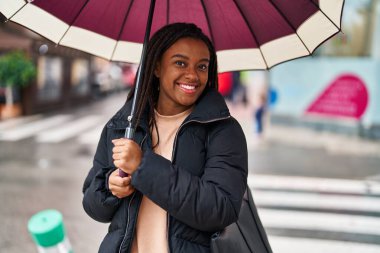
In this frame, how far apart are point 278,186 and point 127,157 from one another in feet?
20.1

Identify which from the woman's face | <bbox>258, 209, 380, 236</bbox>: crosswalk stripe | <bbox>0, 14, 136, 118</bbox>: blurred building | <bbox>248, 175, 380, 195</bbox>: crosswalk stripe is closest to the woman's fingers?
the woman's face

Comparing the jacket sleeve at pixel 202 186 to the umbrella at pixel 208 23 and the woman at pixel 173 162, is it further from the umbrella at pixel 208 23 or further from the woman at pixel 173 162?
the umbrella at pixel 208 23

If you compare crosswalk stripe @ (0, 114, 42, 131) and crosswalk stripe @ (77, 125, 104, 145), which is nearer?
crosswalk stripe @ (77, 125, 104, 145)

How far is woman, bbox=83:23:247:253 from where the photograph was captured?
53.9 inches

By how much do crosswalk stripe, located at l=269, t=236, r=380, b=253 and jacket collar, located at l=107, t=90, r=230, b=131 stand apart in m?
3.48

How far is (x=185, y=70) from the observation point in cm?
156

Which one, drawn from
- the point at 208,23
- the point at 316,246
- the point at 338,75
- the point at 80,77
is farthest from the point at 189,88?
the point at 80,77

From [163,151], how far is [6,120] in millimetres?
14127

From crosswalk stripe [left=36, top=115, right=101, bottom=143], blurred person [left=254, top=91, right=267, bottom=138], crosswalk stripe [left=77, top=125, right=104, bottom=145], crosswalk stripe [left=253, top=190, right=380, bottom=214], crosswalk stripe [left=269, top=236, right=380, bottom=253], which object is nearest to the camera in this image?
crosswalk stripe [left=269, top=236, right=380, bottom=253]

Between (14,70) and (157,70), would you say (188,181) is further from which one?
(14,70)

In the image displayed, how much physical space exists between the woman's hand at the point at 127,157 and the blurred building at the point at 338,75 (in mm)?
9868

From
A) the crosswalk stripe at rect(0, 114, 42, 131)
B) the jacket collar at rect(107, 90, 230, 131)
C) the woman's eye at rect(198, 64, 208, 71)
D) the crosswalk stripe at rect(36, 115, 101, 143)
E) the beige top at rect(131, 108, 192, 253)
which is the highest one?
the woman's eye at rect(198, 64, 208, 71)

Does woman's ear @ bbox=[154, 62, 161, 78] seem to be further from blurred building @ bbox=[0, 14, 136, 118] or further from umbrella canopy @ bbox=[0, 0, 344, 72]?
blurred building @ bbox=[0, 14, 136, 118]

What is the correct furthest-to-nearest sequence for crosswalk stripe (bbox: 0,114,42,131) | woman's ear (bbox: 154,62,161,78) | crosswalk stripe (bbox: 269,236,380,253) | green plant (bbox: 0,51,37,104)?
green plant (bbox: 0,51,37,104)
crosswalk stripe (bbox: 0,114,42,131)
crosswalk stripe (bbox: 269,236,380,253)
woman's ear (bbox: 154,62,161,78)
